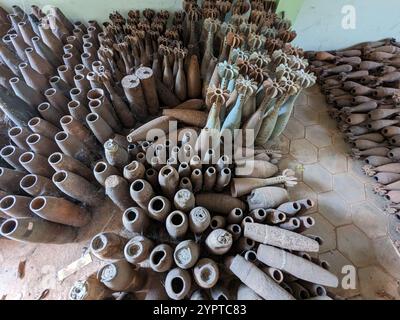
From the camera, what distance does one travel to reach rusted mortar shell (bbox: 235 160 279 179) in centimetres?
124

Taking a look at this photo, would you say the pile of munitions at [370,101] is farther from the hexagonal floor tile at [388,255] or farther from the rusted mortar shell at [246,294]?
the rusted mortar shell at [246,294]

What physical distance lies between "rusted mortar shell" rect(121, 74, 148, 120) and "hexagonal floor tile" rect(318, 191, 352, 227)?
1.18 meters

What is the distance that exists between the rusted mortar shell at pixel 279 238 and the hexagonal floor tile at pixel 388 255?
1.81 feet

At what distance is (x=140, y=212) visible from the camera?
38.2 inches

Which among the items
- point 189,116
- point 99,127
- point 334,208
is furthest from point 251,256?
point 99,127

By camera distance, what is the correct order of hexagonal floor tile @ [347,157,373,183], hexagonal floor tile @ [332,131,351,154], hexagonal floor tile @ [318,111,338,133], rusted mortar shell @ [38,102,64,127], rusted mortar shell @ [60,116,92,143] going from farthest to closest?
hexagonal floor tile @ [318,111,338,133] → hexagonal floor tile @ [332,131,351,154] → hexagonal floor tile @ [347,157,373,183] → rusted mortar shell @ [38,102,64,127] → rusted mortar shell @ [60,116,92,143]

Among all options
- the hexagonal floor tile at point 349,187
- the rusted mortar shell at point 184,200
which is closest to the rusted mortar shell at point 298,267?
the rusted mortar shell at point 184,200

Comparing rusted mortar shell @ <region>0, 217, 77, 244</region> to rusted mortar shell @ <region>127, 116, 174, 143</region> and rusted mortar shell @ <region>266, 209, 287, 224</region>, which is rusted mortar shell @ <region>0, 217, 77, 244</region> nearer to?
rusted mortar shell @ <region>127, 116, 174, 143</region>

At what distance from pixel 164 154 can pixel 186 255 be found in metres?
0.47

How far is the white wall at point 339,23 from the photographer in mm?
1951

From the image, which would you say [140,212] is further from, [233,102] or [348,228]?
[348,228]

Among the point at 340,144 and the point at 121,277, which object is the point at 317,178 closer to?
the point at 340,144

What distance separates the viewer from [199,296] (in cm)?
91

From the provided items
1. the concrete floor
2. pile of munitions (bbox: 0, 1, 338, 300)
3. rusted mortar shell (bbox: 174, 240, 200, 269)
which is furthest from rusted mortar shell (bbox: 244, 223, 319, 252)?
the concrete floor
